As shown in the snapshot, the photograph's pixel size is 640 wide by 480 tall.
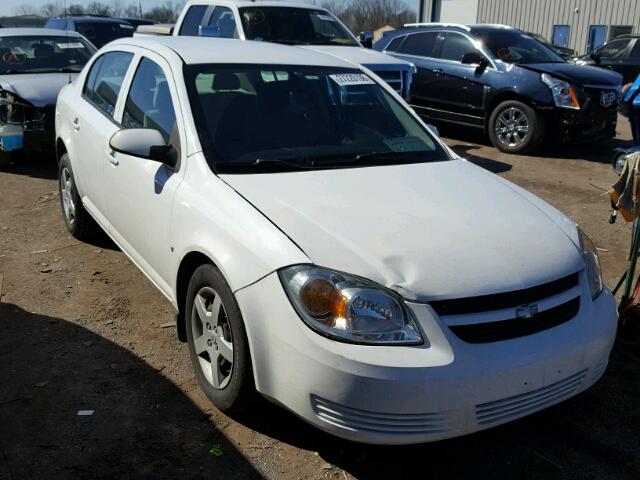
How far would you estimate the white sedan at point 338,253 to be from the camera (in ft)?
8.34

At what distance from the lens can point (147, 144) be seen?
3498 millimetres

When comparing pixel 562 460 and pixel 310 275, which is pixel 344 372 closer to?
pixel 310 275

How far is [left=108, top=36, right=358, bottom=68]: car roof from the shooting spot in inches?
159

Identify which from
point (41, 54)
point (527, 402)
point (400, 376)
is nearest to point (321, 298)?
point (400, 376)

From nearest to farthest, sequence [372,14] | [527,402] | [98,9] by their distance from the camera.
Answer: [527,402]
[98,9]
[372,14]

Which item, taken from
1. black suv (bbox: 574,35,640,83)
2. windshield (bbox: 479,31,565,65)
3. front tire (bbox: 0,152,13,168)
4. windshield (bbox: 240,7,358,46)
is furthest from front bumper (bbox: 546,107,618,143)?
black suv (bbox: 574,35,640,83)

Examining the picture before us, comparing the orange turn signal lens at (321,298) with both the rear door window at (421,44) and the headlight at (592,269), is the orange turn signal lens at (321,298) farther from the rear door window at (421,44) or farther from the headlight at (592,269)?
the rear door window at (421,44)

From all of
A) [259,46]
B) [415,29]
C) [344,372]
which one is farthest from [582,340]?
[415,29]

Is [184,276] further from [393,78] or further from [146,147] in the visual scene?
[393,78]

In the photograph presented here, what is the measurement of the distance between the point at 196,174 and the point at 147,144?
36 cm

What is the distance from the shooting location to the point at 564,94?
29.7 feet

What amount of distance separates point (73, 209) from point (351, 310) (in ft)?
11.7

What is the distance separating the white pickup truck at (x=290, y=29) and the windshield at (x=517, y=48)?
1747 mm

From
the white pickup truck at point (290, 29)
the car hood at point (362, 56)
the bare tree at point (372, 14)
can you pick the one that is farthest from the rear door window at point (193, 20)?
the bare tree at point (372, 14)
